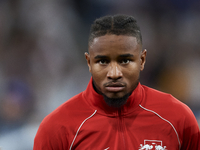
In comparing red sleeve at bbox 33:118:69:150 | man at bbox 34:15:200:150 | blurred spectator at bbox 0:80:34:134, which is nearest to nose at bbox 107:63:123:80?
man at bbox 34:15:200:150

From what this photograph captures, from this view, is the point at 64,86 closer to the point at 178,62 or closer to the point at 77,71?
the point at 77,71

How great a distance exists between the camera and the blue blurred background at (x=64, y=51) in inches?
94.0

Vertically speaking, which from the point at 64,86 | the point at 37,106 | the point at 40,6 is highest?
the point at 40,6

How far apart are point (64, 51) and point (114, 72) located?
1.52 meters

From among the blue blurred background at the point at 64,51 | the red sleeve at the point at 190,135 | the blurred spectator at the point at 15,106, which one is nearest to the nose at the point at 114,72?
the red sleeve at the point at 190,135

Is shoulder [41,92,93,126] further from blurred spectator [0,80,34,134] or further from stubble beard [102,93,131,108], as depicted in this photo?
blurred spectator [0,80,34,134]

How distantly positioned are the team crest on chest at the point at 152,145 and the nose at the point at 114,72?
0.36 metres

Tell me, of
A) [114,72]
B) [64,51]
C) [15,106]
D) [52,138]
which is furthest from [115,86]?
[15,106]

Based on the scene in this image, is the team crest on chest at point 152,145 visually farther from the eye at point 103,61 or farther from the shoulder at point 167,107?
the eye at point 103,61

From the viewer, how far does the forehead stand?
105 cm

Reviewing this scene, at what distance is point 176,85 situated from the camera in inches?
101

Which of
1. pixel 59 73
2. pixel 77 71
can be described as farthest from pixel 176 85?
pixel 59 73

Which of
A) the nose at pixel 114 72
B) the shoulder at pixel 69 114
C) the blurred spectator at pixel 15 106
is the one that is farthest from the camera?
the blurred spectator at pixel 15 106

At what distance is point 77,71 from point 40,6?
2.51ft
